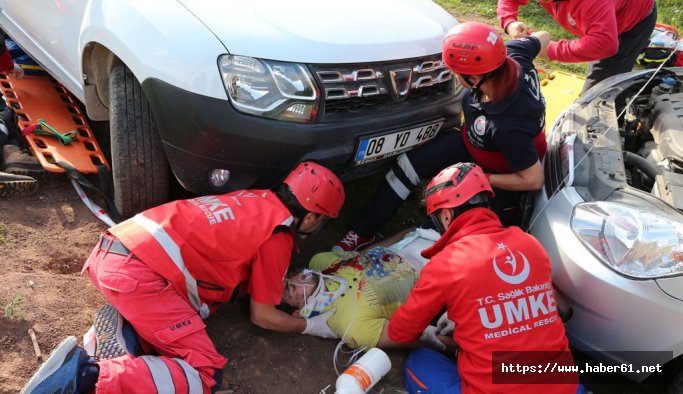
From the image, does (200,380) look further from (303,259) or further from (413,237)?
(413,237)

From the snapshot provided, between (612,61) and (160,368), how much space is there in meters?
4.00

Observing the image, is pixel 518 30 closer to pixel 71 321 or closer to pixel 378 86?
pixel 378 86

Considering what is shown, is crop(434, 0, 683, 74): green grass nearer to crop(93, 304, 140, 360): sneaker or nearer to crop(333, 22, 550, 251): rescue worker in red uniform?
crop(333, 22, 550, 251): rescue worker in red uniform

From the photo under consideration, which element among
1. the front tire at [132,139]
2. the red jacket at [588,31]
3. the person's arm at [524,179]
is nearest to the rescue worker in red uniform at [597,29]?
the red jacket at [588,31]

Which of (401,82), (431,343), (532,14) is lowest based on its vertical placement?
(532,14)

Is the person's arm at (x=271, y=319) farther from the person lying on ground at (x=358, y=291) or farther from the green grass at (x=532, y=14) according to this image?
the green grass at (x=532, y=14)

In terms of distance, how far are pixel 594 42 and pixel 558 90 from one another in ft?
6.70

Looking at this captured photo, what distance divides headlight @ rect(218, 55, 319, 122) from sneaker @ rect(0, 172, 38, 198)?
1511 millimetres

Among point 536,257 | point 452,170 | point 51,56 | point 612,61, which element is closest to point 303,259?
point 452,170

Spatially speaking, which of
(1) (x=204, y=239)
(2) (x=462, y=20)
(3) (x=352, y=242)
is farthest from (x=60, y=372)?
(2) (x=462, y=20)

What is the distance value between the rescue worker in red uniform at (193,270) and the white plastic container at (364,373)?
0.37 m

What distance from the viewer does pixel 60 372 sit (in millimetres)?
1884

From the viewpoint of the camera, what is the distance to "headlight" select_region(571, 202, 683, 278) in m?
2.17

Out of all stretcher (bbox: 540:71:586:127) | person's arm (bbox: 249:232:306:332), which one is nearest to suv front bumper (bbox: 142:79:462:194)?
person's arm (bbox: 249:232:306:332)
